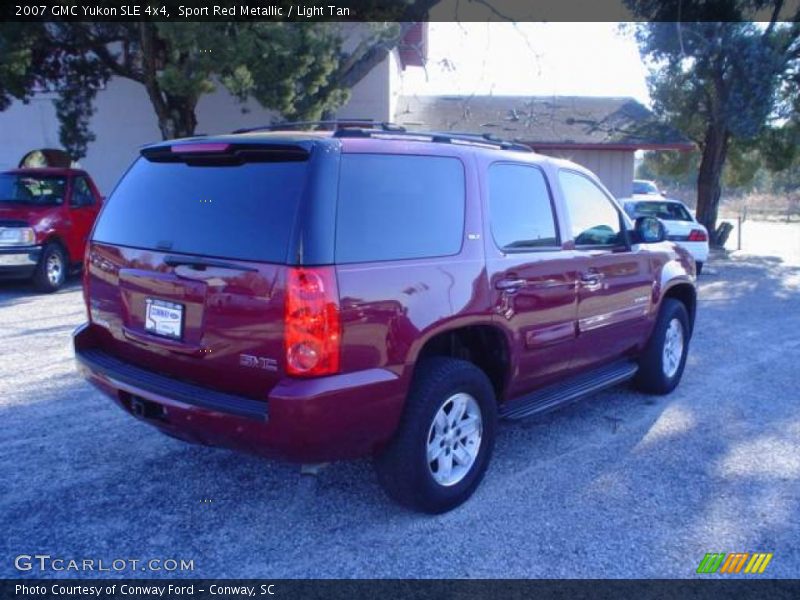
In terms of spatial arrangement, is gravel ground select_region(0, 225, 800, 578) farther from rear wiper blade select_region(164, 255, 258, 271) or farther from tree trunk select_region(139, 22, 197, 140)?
tree trunk select_region(139, 22, 197, 140)

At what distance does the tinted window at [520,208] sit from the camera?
13.7 ft

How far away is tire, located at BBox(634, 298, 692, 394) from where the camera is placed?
5.79 meters

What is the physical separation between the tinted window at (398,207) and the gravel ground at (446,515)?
148cm

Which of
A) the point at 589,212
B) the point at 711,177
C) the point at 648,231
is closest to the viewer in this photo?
the point at 589,212

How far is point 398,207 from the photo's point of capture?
3.59 meters

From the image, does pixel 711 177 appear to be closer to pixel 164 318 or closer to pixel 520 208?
pixel 520 208

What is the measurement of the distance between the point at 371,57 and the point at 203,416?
1353cm

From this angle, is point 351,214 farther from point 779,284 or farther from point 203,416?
point 779,284

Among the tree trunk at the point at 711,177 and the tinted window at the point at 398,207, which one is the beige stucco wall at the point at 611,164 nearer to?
the tree trunk at the point at 711,177

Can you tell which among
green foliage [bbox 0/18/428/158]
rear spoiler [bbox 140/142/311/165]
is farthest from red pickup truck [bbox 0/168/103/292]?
rear spoiler [bbox 140/142/311/165]

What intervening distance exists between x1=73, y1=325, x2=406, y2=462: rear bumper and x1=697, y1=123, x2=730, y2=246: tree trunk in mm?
18945

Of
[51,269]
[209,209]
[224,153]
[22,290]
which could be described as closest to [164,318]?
[209,209]

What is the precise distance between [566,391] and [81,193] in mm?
9682

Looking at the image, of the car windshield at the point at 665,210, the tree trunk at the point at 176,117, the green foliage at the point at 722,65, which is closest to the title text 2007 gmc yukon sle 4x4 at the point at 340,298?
the car windshield at the point at 665,210
